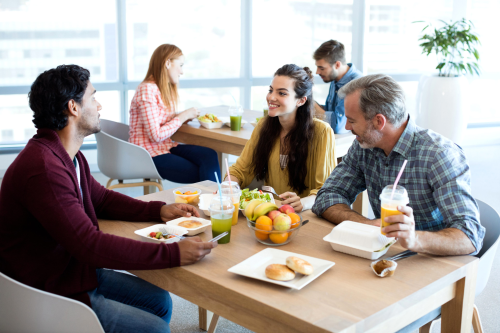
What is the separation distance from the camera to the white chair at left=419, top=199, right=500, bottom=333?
167 cm

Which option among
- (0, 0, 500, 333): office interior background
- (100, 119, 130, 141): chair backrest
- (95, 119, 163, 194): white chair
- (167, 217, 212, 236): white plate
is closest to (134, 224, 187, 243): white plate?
(167, 217, 212, 236): white plate

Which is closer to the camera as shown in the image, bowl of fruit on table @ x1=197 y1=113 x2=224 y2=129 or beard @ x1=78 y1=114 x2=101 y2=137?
beard @ x1=78 y1=114 x2=101 y2=137

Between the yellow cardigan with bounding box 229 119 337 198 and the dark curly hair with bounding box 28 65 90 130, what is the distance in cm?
110

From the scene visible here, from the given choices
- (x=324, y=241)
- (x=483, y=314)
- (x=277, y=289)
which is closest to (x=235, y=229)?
(x=324, y=241)

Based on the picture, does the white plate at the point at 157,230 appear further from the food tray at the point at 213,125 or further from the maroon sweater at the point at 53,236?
the food tray at the point at 213,125

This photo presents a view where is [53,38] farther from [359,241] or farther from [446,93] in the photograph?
[359,241]

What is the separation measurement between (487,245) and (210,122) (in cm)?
218

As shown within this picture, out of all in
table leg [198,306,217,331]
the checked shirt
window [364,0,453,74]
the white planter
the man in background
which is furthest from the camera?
window [364,0,453,74]

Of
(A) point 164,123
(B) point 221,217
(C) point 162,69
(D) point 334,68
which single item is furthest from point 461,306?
(D) point 334,68

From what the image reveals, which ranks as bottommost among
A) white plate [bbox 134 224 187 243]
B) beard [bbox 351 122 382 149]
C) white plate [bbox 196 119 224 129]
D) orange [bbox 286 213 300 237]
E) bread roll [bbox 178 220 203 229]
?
white plate [bbox 134 224 187 243]

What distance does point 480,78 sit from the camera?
6.62 m

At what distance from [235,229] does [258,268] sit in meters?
0.33

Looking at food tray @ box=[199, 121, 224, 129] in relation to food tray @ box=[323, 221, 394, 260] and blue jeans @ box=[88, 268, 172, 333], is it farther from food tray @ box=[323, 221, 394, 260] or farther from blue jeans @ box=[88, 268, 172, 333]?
food tray @ box=[323, 221, 394, 260]

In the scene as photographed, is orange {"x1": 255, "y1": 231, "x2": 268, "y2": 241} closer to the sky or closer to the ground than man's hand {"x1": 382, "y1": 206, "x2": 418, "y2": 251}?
closer to the ground
